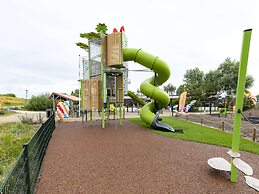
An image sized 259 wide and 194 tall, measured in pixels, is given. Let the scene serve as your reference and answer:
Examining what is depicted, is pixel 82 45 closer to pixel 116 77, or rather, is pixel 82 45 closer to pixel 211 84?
pixel 116 77

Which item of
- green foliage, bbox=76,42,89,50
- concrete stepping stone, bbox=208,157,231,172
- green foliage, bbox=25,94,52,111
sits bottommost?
green foliage, bbox=25,94,52,111

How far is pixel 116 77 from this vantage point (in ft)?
38.8

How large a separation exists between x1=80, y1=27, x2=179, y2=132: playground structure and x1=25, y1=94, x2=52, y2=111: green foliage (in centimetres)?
1676

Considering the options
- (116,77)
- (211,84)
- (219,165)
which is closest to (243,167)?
(219,165)


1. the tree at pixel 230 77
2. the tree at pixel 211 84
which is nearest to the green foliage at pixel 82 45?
the tree at pixel 211 84

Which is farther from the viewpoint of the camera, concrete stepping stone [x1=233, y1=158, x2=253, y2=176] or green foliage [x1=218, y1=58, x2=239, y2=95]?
green foliage [x1=218, y1=58, x2=239, y2=95]

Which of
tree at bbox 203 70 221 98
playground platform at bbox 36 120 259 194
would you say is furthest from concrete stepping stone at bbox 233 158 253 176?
tree at bbox 203 70 221 98

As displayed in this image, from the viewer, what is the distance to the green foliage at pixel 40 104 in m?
25.8

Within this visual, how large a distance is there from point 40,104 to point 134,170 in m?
25.7

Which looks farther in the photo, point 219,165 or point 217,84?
point 217,84

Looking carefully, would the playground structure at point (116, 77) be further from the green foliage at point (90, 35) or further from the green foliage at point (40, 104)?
the green foliage at point (40, 104)

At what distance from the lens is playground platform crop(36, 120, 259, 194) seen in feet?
11.0

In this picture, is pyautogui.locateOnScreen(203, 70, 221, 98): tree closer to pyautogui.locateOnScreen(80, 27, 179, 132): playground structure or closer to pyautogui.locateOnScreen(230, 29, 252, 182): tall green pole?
pyautogui.locateOnScreen(80, 27, 179, 132): playground structure

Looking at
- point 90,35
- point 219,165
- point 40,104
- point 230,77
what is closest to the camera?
point 219,165
